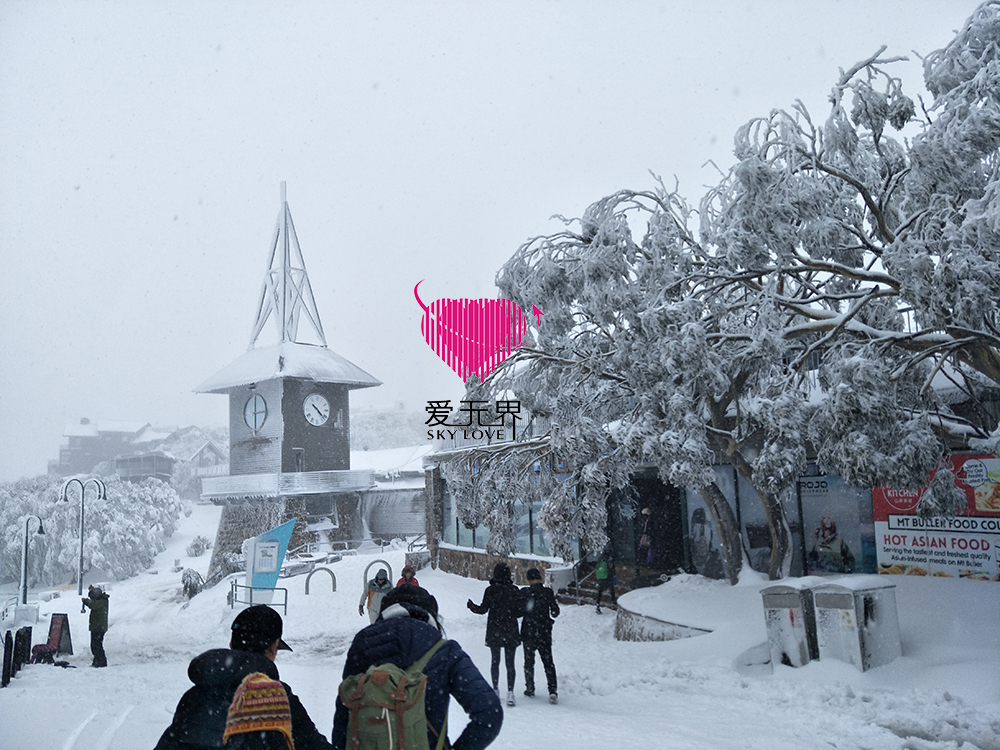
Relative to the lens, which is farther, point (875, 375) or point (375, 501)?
point (375, 501)

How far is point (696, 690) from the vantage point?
28.1ft

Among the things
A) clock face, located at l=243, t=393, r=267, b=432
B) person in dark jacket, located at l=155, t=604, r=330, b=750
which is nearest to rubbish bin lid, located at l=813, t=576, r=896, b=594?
person in dark jacket, located at l=155, t=604, r=330, b=750

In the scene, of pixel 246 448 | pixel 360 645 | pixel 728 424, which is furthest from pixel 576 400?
pixel 246 448

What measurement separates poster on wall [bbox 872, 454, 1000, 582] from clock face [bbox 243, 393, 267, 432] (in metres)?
29.6

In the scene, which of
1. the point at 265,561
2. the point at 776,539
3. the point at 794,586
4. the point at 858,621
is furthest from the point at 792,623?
the point at 265,561

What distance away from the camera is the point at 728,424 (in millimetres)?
13836

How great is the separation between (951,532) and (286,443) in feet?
96.2

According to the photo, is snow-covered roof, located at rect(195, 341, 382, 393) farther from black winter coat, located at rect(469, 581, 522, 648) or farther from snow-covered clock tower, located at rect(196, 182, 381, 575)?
black winter coat, located at rect(469, 581, 522, 648)

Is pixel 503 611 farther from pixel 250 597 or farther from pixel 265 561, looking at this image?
pixel 250 597

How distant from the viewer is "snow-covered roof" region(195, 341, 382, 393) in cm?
3597

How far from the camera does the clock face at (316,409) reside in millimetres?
36406

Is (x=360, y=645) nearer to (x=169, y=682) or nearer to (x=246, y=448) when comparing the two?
(x=169, y=682)

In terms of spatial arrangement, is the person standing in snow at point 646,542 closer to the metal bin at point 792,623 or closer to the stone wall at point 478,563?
the stone wall at point 478,563

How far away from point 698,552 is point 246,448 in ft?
86.6
